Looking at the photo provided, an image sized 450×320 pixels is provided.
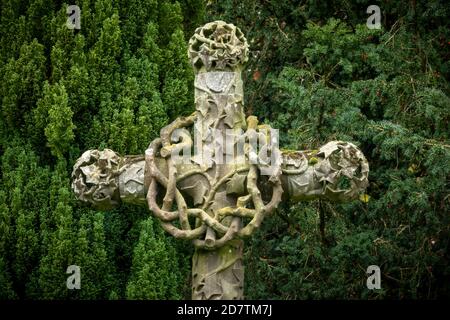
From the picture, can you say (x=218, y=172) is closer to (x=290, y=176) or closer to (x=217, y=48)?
(x=290, y=176)

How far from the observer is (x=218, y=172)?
473 cm

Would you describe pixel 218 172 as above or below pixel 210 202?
above

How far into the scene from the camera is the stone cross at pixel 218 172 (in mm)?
4652

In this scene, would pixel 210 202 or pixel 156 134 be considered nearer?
pixel 210 202

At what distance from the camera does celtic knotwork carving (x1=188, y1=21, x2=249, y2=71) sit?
474 centimetres

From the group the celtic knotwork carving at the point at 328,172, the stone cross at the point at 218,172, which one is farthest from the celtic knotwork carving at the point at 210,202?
the celtic knotwork carving at the point at 328,172

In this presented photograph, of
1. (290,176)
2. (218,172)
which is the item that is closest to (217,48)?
(218,172)

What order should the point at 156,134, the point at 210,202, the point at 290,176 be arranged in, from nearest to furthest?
the point at 210,202 → the point at 290,176 → the point at 156,134

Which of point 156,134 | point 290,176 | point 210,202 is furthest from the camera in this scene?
point 156,134

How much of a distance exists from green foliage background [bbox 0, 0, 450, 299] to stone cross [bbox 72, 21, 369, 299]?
1.87 m

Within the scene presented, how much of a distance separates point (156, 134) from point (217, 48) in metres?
2.44

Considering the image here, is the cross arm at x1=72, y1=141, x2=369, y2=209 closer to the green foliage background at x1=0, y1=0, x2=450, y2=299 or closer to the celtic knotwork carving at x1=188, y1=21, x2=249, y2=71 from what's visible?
the celtic knotwork carving at x1=188, y1=21, x2=249, y2=71

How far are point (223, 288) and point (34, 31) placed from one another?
11.0 feet

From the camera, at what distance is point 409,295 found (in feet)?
23.7
